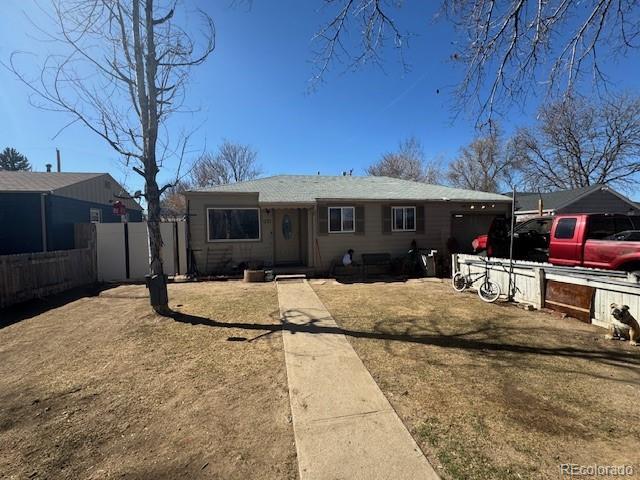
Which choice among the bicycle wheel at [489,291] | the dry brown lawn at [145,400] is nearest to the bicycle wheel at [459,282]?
the bicycle wheel at [489,291]

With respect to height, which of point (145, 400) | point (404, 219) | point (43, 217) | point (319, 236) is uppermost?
point (43, 217)

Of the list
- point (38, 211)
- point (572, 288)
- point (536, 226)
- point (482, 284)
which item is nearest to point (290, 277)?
point (482, 284)

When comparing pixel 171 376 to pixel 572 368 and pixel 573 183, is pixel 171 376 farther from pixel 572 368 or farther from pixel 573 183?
pixel 573 183

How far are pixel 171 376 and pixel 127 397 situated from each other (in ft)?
1.71

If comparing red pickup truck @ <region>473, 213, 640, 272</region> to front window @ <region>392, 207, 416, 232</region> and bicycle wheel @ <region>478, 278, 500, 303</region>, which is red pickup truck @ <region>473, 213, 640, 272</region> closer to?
bicycle wheel @ <region>478, 278, 500, 303</region>

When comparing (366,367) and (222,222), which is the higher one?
(222,222)

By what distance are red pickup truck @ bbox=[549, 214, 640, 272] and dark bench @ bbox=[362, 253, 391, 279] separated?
18.7ft

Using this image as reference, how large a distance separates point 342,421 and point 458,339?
2.83 meters

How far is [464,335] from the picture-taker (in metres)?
5.10

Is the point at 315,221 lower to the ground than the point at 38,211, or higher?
lower

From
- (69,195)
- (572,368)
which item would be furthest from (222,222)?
(572,368)

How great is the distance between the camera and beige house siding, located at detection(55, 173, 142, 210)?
14.0 meters

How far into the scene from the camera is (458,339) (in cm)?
491

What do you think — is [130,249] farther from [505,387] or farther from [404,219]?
[505,387]
